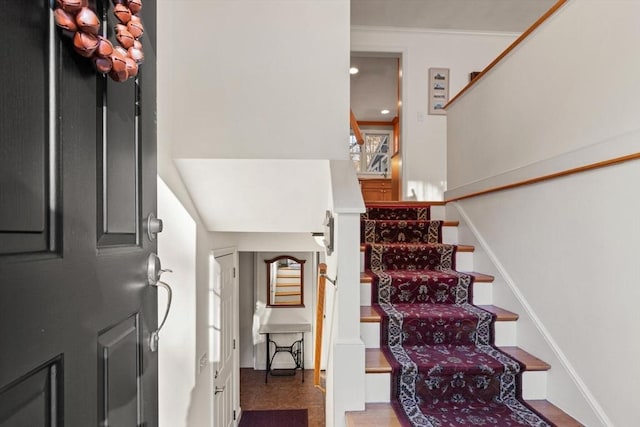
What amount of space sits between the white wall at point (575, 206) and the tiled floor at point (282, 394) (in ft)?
11.5


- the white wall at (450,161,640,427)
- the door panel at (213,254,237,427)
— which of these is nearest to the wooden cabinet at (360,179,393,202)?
the door panel at (213,254,237,427)

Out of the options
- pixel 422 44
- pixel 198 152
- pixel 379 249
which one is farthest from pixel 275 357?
pixel 422 44

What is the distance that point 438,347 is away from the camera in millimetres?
1792

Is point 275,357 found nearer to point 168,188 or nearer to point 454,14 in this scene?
Answer: point 168,188

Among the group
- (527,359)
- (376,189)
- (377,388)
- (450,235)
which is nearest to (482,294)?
(527,359)

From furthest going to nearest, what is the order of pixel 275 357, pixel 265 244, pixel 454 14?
1. pixel 275 357
2. pixel 265 244
3. pixel 454 14

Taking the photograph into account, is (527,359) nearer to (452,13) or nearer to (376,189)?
(452,13)

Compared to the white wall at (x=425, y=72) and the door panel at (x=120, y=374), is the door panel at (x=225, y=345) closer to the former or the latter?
the door panel at (x=120, y=374)

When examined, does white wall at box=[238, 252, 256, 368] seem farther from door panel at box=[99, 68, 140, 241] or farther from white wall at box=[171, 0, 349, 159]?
door panel at box=[99, 68, 140, 241]

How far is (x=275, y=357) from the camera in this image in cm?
591

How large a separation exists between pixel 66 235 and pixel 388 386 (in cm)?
145

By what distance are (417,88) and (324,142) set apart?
8.57 feet

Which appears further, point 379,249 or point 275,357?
point 275,357

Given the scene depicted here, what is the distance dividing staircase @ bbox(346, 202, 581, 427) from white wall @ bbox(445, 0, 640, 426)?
0.05m
